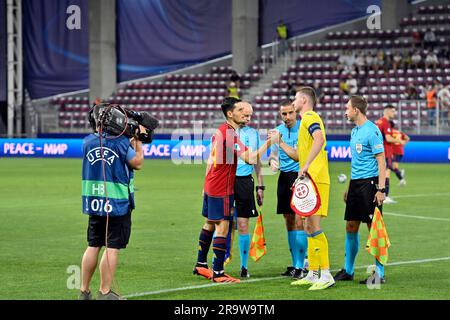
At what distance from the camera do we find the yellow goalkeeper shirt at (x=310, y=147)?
1069 centimetres

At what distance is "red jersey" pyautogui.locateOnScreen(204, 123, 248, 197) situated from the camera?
11.1 metres

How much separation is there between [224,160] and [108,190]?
2.22 m

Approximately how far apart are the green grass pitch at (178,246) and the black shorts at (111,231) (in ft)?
2.91

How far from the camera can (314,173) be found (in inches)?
421

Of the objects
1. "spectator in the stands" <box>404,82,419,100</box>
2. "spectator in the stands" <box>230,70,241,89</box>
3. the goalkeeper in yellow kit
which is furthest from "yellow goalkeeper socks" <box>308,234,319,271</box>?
"spectator in the stands" <box>230,70,241,89</box>

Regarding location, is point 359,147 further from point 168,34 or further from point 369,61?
point 168,34

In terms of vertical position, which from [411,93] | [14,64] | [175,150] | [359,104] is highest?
[14,64]

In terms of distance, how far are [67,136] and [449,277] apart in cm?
3773

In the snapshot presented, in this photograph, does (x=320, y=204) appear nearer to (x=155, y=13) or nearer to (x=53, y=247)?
(x=53, y=247)

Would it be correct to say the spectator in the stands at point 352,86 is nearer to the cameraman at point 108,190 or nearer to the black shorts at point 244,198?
the black shorts at point 244,198

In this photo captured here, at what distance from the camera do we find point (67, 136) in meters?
47.6

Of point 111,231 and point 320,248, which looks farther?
point 320,248

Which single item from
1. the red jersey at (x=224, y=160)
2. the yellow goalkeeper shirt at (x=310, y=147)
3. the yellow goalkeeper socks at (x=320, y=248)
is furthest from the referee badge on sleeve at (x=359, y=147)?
the red jersey at (x=224, y=160)

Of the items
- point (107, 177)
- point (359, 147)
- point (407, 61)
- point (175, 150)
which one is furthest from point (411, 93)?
point (107, 177)
